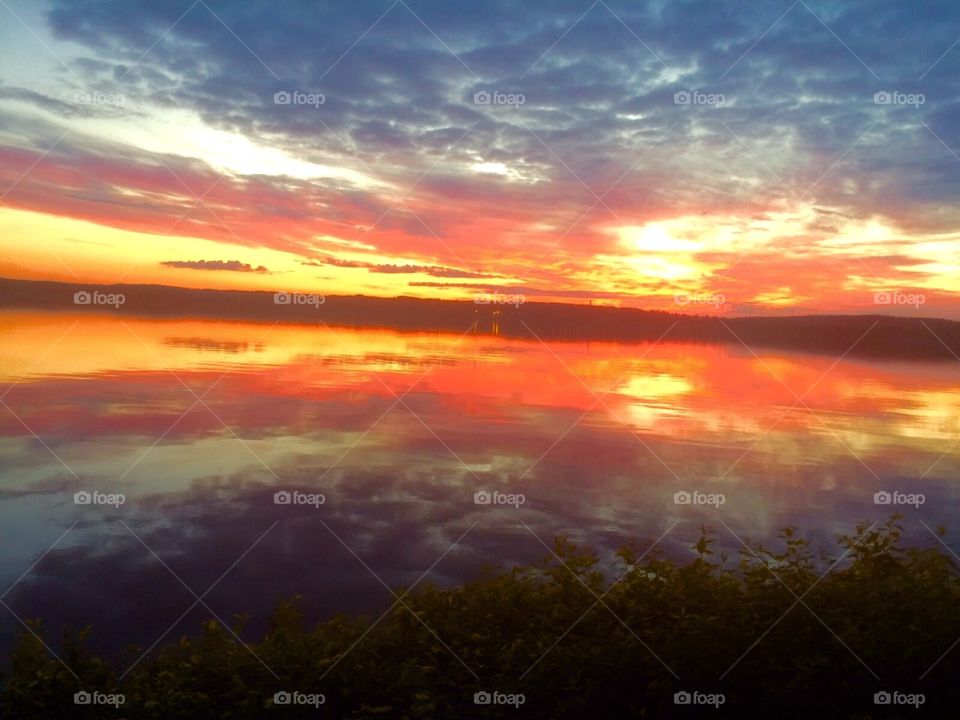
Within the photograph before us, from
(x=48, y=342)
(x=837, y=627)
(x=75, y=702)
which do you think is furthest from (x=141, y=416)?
(x=48, y=342)

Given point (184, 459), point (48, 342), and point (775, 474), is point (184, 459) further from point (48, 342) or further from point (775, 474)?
point (48, 342)

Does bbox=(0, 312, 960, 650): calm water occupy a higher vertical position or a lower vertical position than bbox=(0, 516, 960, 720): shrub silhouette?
Result: higher

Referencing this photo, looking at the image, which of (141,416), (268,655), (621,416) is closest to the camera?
(268,655)

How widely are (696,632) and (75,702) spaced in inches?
168

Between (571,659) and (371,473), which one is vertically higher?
(371,473)

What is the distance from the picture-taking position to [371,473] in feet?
47.8

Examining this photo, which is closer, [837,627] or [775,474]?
[837,627]

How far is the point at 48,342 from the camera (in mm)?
35000

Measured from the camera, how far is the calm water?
991 cm

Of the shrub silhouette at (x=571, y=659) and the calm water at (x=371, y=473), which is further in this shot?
the calm water at (x=371, y=473)

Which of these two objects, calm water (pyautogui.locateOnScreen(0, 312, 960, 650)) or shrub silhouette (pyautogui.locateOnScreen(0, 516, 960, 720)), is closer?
shrub silhouette (pyautogui.locateOnScreen(0, 516, 960, 720))

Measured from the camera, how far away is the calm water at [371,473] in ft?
32.5

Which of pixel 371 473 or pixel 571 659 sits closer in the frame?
pixel 571 659

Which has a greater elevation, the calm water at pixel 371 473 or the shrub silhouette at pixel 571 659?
the calm water at pixel 371 473
